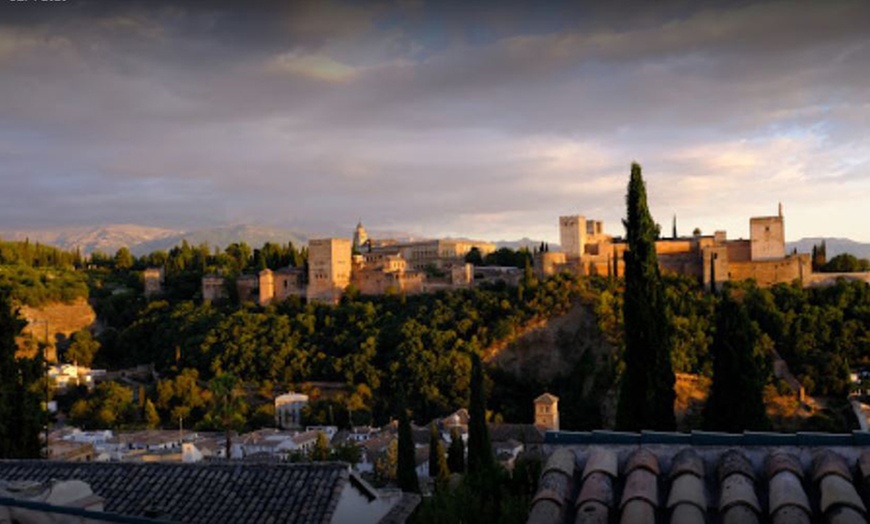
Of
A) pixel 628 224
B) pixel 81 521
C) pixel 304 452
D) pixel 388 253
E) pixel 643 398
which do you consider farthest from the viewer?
pixel 388 253

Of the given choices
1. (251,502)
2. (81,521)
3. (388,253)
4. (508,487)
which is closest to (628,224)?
(508,487)

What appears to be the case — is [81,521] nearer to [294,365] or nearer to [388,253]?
[294,365]

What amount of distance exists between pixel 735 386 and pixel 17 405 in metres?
11.5

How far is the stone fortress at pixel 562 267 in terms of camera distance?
134 ft

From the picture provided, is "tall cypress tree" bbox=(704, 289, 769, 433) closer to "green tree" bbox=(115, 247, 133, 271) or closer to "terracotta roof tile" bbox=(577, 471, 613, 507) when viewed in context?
"terracotta roof tile" bbox=(577, 471, 613, 507)

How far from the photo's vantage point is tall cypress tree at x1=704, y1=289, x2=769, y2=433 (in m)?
12.8

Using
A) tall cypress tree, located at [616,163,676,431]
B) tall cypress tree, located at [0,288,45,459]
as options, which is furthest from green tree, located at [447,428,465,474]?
tall cypress tree, located at [0,288,45,459]

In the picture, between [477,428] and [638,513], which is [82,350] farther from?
[638,513]

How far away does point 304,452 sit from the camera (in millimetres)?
27219

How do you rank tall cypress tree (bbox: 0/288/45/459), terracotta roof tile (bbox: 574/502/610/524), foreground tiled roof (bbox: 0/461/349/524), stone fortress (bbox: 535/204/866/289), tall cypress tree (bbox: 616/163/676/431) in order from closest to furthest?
terracotta roof tile (bbox: 574/502/610/524), foreground tiled roof (bbox: 0/461/349/524), tall cypress tree (bbox: 616/163/676/431), tall cypress tree (bbox: 0/288/45/459), stone fortress (bbox: 535/204/866/289)

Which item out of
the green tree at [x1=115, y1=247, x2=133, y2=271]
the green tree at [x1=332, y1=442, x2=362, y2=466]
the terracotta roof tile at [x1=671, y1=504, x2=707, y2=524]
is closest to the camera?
the terracotta roof tile at [x1=671, y1=504, x2=707, y2=524]

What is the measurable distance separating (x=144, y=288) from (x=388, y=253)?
1820 cm

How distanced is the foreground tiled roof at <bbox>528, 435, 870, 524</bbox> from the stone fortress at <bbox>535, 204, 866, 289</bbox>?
35106mm

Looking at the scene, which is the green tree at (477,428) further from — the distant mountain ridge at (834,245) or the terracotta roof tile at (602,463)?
the distant mountain ridge at (834,245)
